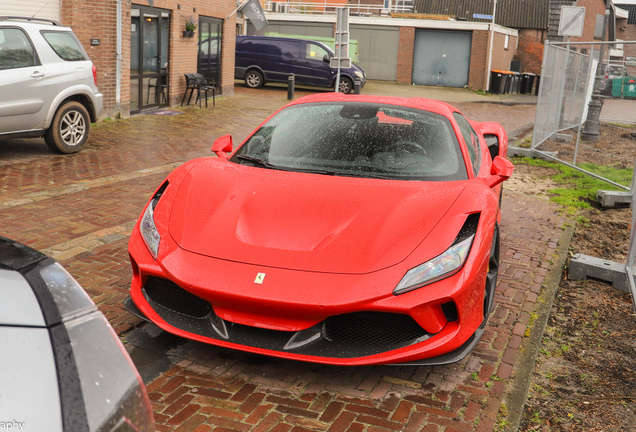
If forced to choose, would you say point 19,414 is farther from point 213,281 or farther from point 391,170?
point 391,170

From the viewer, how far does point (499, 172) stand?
4609mm

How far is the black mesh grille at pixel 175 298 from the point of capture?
11.3 ft

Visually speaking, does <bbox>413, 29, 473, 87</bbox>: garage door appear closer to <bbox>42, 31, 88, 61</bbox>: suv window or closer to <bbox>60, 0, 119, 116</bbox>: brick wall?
<bbox>60, 0, 119, 116</bbox>: brick wall

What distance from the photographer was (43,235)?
19.0 feet

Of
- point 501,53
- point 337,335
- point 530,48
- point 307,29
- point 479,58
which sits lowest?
point 337,335

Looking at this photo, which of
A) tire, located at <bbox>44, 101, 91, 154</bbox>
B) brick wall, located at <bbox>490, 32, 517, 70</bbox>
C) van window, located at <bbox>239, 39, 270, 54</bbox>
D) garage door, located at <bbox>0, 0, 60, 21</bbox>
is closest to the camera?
tire, located at <bbox>44, 101, 91, 154</bbox>

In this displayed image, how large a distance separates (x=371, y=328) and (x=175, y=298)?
3.54 ft

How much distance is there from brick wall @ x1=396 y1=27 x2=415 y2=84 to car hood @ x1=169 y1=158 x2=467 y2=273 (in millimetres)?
33461

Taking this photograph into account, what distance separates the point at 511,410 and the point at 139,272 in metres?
2.13

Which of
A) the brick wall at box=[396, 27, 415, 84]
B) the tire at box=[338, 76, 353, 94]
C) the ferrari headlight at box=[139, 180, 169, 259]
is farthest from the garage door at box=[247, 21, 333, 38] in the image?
the ferrari headlight at box=[139, 180, 169, 259]

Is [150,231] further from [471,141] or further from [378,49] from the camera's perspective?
[378,49]

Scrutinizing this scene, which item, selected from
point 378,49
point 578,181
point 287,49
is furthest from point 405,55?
point 578,181

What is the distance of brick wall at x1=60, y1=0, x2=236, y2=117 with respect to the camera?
13.0 metres

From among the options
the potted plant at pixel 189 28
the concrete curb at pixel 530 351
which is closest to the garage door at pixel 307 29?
the potted plant at pixel 189 28
